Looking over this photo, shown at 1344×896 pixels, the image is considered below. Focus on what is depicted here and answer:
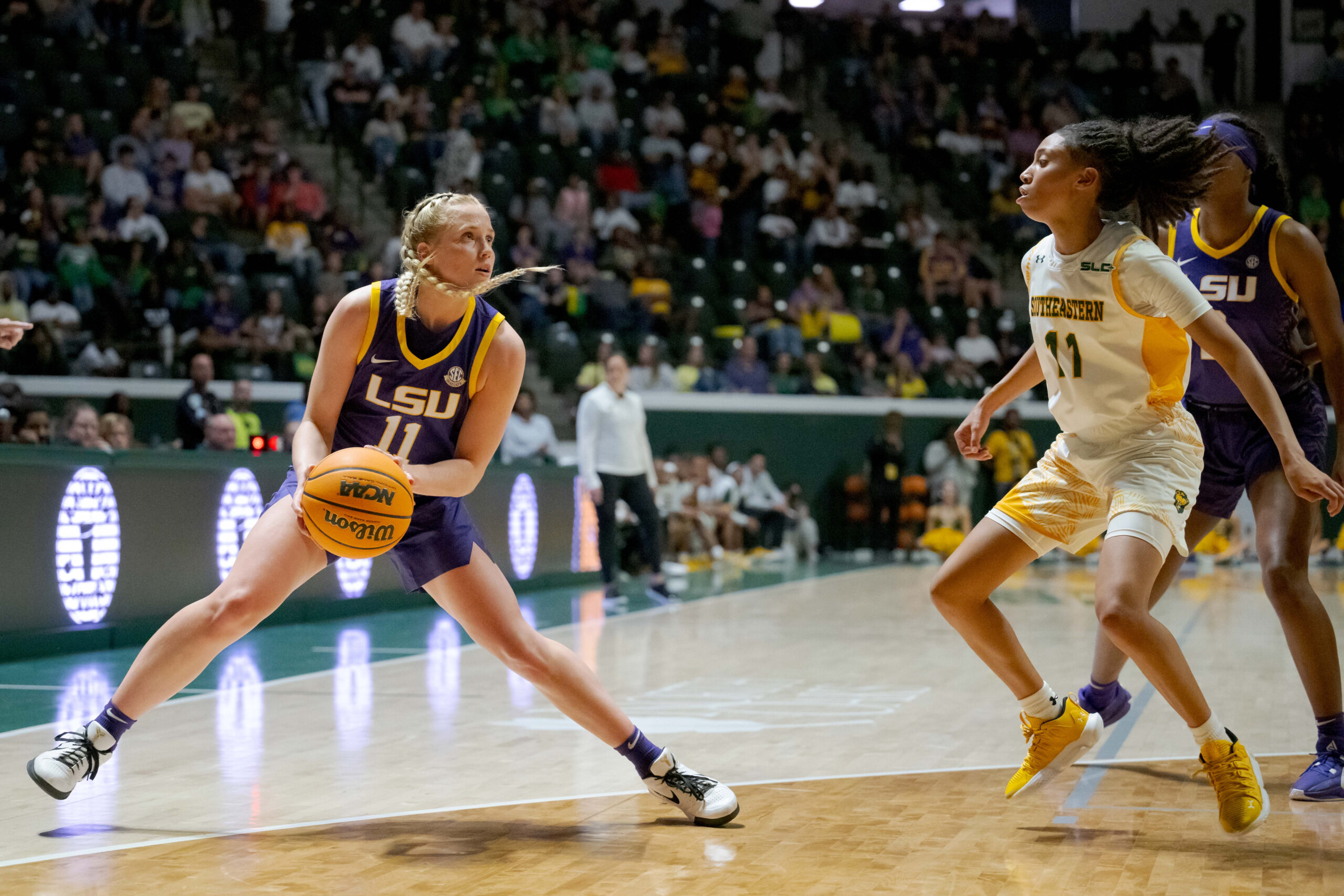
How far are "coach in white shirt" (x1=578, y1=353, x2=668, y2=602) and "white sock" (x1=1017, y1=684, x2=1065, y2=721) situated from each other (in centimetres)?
679

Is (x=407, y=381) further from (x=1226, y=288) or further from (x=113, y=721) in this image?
(x=1226, y=288)

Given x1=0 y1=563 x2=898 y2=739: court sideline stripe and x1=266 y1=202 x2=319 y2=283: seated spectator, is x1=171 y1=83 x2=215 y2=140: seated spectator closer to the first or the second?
x1=266 y1=202 x2=319 y2=283: seated spectator

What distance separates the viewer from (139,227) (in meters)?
14.1

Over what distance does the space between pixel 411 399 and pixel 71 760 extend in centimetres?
126

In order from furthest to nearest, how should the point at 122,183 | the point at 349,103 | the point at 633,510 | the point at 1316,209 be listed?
the point at 1316,209 < the point at 349,103 < the point at 122,183 < the point at 633,510

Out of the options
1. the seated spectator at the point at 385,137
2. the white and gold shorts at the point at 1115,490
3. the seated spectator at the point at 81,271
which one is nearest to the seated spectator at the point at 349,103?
the seated spectator at the point at 385,137

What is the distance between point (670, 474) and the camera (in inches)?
586

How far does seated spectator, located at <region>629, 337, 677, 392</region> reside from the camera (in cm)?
1582

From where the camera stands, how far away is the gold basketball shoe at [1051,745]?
3949 millimetres

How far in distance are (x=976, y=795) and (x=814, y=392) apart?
41.1 ft

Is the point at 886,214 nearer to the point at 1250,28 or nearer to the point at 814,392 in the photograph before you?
the point at 814,392

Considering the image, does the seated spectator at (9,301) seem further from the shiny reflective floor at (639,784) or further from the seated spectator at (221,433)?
the shiny reflective floor at (639,784)

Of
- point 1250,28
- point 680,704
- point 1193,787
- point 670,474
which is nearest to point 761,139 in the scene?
point 670,474

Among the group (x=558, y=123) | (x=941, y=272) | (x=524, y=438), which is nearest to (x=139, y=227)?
(x=524, y=438)
